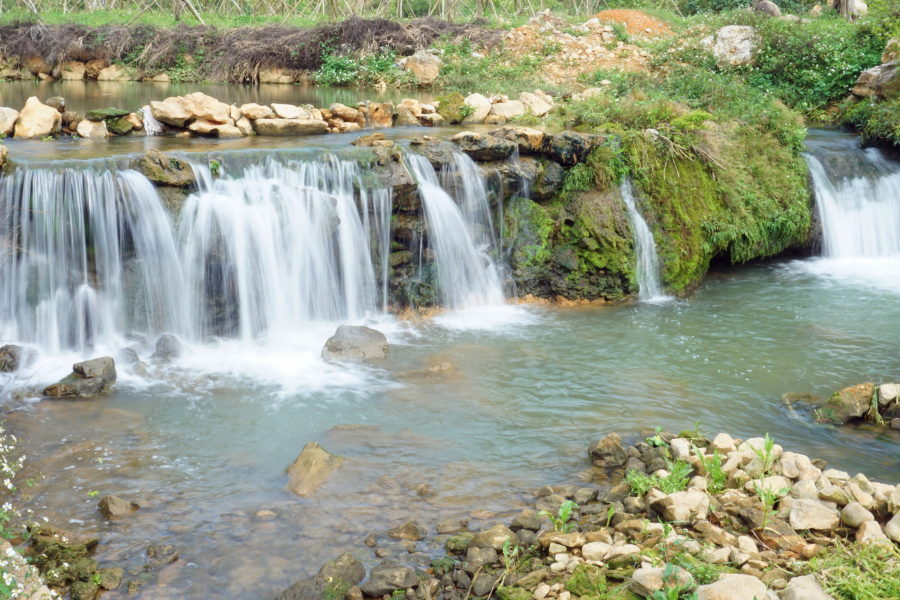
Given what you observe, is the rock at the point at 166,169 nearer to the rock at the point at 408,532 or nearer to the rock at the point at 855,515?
the rock at the point at 408,532

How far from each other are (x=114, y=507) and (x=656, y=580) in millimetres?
3548

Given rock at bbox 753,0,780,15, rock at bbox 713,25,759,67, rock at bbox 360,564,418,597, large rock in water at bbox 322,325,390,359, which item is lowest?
rock at bbox 360,564,418,597

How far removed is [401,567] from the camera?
4.16m

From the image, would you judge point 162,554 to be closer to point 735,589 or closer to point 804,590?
point 735,589

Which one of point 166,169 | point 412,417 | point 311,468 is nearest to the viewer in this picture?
point 311,468

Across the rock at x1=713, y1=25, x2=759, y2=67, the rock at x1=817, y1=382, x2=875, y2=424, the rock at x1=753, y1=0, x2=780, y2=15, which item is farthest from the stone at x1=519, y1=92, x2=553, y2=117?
the rock at x1=753, y1=0, x2=780, y2=15

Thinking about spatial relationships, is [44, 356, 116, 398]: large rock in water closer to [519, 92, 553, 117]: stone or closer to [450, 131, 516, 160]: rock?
[450, 131, 516, 160]: rock

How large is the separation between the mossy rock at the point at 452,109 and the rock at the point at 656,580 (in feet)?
36.7

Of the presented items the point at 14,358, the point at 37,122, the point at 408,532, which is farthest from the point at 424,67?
the point at 408,532

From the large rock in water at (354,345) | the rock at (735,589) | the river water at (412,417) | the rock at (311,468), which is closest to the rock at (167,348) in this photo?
the river water at (412,417)

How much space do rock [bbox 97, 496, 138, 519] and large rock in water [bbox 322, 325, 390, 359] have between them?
3243 mm

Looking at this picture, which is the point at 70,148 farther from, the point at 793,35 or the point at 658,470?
the point at 793,35

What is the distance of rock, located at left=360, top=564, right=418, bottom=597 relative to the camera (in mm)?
4047

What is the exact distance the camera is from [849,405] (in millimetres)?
6430
